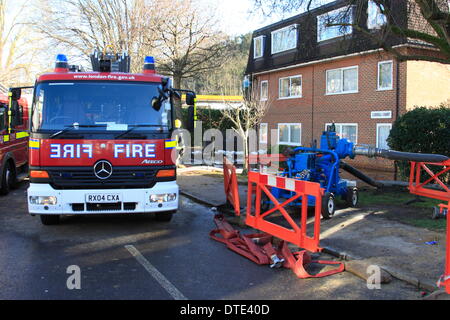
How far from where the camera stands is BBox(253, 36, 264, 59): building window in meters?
27.2

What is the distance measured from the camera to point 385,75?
1828 centimetres

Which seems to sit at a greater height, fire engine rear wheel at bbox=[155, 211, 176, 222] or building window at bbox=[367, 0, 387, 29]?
building window at bbox=[367, 0, 387, 29]

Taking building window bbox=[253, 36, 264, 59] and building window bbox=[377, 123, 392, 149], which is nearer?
building window bbox=[377, 123, 392, 149]

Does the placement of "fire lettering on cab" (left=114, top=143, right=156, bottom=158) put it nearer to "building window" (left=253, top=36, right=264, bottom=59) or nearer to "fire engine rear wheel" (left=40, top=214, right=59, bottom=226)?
"fire engine rear wheel" (left=40, top=214, right=59, bottom=226)

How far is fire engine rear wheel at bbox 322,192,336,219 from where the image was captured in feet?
26.1

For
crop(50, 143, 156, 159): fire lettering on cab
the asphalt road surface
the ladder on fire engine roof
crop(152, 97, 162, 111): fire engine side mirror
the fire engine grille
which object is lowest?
the asphalt road surface

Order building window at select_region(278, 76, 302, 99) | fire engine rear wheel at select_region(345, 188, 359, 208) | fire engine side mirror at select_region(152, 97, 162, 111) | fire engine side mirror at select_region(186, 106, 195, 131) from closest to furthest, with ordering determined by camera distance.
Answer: fire engine side mirror at select_region(152, 97, 162, 111), fire engine side mirror at select_region(186, 106, 195, 131), fire engine rear wheel at select_region(345, 188, 359, 208), building window at select_region(278, 76, 302, 99)

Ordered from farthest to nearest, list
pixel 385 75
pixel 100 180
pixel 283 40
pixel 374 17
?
pixel 283 40 < pixel 385 75 < pixel 374 17 < pixel 100 180

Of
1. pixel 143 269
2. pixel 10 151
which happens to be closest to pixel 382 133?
pixel 10 151

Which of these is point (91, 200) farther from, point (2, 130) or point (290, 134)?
point (290, 134)

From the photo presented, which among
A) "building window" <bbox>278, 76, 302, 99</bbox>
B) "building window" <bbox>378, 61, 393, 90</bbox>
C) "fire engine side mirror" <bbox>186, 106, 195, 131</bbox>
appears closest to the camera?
"fire engine side mirror" <bbox>186, 106, 195, 131</bbox>

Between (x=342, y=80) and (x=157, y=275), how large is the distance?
1771 centimetres

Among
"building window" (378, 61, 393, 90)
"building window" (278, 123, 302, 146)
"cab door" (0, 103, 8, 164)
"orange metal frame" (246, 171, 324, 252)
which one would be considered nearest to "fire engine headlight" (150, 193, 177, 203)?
"orange metal frame" (246, 171, 324, 252)

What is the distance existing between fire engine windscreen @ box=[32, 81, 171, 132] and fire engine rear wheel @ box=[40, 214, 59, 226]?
1820 millimetres
